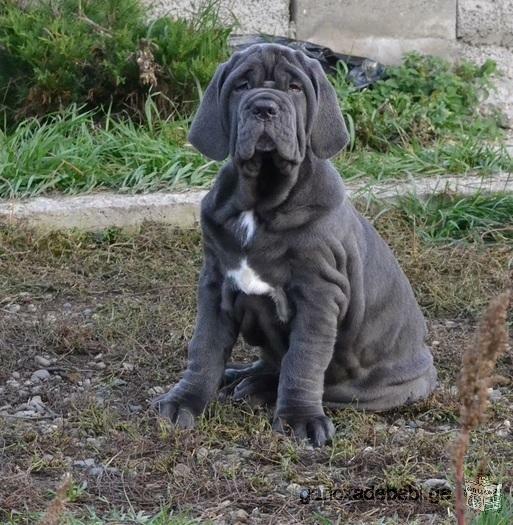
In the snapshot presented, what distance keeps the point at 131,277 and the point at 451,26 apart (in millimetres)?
3669

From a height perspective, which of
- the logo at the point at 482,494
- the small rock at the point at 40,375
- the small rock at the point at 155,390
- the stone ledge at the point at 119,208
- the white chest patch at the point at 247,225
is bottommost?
the stone ledge at the point at 119,208

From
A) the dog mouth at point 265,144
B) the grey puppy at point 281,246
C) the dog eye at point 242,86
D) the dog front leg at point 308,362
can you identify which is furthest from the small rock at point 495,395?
the dog eye at point 242,86

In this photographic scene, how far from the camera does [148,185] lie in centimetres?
740

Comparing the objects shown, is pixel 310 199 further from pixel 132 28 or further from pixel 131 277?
pixel 132 28

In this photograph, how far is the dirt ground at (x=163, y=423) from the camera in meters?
3.95

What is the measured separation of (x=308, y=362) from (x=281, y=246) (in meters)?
0.44

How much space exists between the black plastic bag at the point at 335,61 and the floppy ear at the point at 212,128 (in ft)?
12.8

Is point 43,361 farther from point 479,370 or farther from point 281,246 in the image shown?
point 479,370

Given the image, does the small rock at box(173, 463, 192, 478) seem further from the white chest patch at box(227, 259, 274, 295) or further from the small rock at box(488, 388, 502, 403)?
the small rock at box(488, 388, 502, 403)

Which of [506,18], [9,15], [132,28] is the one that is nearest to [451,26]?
[506,18]

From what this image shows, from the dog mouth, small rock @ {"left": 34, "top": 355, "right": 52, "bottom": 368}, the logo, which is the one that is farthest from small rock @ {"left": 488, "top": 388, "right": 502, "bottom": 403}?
small rock @ {"left": 34, "top": 355, "right": 52, "bottom": 368}

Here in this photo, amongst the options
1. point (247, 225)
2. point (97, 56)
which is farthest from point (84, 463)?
point (97, 56)

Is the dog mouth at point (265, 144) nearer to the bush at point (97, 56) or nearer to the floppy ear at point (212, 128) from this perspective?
the floppy ear at point (212, 128)

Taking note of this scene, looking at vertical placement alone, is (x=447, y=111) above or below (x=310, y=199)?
below
